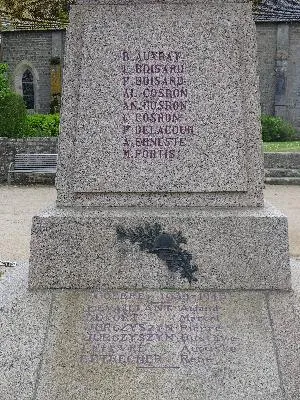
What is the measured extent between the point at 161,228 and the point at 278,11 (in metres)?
32.8

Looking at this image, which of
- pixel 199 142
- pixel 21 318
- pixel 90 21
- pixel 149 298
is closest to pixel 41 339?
pixel 21 318

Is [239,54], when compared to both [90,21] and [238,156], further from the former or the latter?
[90,21]

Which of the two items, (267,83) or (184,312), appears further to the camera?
(267,83)

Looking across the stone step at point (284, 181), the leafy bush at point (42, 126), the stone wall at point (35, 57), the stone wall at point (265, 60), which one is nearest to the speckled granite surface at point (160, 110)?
the stone step at point (284, 181)

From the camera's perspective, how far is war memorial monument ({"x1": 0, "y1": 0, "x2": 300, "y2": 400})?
3.56m

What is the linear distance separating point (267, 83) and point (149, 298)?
104ft

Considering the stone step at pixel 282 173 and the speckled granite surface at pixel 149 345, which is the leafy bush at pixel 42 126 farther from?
the speckled granite surface at pixel 149 345

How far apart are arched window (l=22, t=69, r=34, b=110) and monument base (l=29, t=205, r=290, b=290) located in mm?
32176

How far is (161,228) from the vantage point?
3848 millimetres

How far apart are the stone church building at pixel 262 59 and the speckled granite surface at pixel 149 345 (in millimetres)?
29854

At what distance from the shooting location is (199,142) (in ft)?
13.2

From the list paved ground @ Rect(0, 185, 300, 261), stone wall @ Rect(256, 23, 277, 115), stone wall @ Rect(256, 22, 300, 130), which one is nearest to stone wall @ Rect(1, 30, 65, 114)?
stone wall @ Rect(256, 23, 277, 115)

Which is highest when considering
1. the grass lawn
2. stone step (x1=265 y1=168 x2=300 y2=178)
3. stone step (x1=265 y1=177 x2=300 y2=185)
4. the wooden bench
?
the grass lawn

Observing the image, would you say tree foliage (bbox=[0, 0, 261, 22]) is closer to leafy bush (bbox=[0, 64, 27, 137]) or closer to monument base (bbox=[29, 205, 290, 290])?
leafy bush (bbox=[0, 64, 27, 137])
